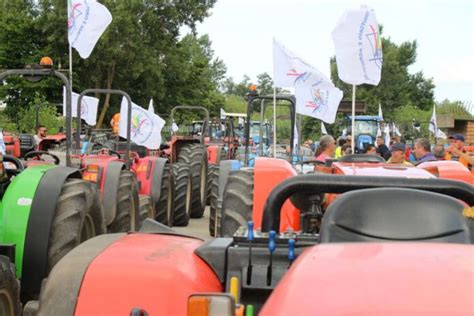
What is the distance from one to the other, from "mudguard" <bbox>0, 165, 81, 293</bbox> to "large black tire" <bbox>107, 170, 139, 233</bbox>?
2255mm

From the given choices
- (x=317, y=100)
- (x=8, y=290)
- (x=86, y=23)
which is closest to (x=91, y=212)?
(x=8, y=290)

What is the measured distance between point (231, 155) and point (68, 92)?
1032 centimetres

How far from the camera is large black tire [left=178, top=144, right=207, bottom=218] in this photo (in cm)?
1180

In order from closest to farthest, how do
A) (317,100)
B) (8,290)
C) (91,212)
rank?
(8,290) < (91,212) < (317,100)

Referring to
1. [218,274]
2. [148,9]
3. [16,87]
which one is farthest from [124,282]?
[148,9]

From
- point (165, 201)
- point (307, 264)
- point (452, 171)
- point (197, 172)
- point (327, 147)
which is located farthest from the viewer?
point (197, 172)

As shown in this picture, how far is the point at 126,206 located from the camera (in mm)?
7035

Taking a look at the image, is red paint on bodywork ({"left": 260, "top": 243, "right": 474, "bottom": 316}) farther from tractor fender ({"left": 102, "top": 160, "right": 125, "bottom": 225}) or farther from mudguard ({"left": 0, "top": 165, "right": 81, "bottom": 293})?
tractor fender ({"left": 102, "top": 160, "right": 125, "bottom": 225})

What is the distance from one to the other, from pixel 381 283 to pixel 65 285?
1210 mm

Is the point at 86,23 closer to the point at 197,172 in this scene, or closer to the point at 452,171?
the point at 197,172

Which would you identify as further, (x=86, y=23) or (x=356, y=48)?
(x=86, y=23)

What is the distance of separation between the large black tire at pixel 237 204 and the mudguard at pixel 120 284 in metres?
2.95

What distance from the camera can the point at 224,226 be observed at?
5.43m

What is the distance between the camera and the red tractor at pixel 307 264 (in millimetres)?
1405
